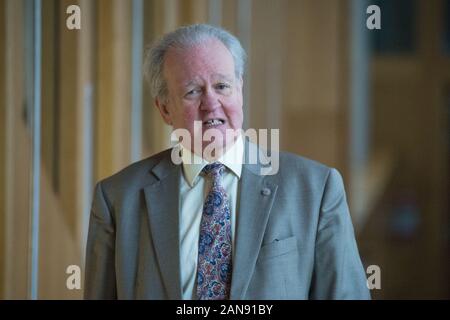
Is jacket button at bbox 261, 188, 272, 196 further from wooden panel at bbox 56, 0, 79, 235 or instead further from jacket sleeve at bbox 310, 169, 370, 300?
wooden panel at bbox 56, 0, 79, 235

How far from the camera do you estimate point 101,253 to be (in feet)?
4.11

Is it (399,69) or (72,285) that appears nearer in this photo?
(72,285)

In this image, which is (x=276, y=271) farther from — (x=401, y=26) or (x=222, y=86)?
(x=401, y=26)

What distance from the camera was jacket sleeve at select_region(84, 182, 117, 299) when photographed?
1252 millimetres

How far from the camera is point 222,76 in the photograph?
3.98ft

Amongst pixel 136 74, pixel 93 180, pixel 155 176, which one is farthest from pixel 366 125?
pixel 155 176

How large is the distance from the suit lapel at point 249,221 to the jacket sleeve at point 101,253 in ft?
0.79

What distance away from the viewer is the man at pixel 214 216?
1.17 meters

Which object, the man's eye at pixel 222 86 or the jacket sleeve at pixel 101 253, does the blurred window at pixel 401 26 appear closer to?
the man's eye at pixel 222 86

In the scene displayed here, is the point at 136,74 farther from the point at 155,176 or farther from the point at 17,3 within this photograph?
the point at 155,176

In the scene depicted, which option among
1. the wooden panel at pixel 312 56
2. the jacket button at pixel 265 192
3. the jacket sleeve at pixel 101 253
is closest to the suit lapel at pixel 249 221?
the jacket button at pixel 265 192

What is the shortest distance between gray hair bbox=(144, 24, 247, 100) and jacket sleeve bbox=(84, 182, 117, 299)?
22cm

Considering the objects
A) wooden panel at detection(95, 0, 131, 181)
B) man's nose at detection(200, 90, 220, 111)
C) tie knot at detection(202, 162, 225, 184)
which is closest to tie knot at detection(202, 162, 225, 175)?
tie knot at detection(202, 162, 225, 184)
